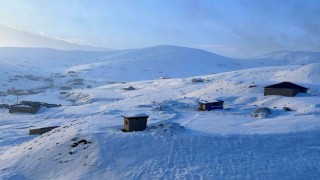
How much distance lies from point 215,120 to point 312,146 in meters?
11.0

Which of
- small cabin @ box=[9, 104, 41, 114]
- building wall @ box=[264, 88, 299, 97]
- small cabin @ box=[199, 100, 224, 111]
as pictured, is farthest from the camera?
small cabin @ box=[9, 104, 41, 114]

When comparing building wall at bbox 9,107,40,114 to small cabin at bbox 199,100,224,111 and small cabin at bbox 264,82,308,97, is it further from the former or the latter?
small cabin at bbox 264,82,308,97

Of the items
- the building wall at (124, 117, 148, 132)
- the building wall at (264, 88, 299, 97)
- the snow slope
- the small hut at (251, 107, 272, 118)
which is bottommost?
the snow slope

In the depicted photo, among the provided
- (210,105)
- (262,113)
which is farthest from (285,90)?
(262,113)

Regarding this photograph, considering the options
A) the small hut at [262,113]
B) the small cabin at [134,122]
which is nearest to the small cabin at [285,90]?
the small hut at [262,113]

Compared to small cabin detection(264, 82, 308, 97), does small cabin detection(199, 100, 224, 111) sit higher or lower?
lower

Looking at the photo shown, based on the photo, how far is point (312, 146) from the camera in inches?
936

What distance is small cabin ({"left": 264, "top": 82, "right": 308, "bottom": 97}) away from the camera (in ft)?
160

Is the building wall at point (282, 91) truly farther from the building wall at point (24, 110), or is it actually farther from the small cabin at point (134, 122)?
the building wall at point (24, 110)

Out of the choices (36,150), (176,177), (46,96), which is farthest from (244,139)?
(46,96)

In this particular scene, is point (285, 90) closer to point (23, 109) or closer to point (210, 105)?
point (210, 105)

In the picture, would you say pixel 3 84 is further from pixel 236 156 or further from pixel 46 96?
pixel 236 156

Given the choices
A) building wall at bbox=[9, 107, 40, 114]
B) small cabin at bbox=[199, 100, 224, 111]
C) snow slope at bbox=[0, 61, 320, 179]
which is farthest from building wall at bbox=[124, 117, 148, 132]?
building wall at bbox=[9, 107, 40, 114]

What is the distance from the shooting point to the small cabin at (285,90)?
48675mm
